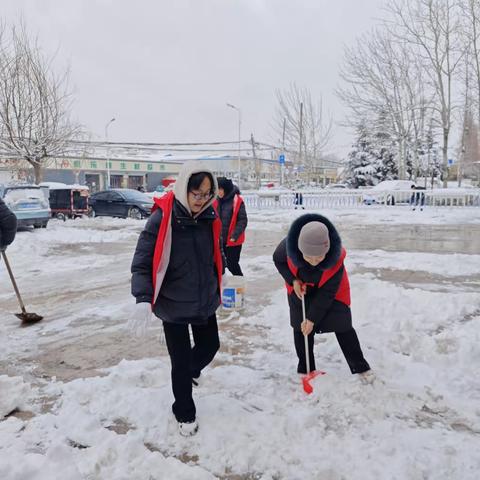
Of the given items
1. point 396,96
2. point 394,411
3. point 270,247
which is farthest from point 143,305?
point 396,96

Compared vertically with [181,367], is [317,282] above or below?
above

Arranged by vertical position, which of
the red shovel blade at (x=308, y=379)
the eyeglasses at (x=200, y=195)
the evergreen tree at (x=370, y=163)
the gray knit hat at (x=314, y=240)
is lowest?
the red shovel blade at (x=308, y=379)

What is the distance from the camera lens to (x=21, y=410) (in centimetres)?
323

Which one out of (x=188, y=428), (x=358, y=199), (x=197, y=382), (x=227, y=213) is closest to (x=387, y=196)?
(x=358, y=199)

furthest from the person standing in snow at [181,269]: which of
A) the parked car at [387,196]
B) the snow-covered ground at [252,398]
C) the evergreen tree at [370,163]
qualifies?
the evergreen tree at [370,163]

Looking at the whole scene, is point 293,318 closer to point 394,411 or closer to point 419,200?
point 394,411

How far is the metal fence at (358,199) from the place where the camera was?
21391 mm

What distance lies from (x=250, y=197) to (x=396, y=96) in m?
10.0

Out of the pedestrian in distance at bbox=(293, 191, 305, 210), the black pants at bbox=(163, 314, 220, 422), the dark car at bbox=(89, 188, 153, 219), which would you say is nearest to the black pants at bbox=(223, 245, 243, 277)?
the black pants at bbox=(163, 314, 220, 422)

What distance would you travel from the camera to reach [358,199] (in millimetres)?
23328

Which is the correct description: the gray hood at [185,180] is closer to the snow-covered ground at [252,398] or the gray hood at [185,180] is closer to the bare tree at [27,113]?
the snow-covered ground at [252,398]

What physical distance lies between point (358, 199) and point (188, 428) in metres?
21.6

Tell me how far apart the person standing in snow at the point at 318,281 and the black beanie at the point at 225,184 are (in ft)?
8.34

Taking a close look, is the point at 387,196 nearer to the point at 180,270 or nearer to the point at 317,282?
the point at 317,282
